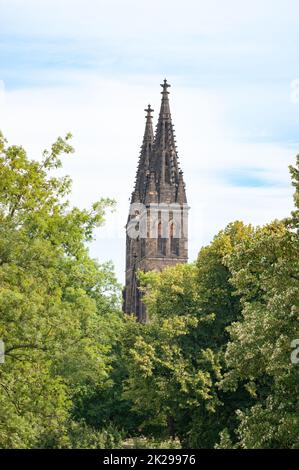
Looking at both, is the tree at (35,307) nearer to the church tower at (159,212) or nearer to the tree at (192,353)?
the tree at (192,353)

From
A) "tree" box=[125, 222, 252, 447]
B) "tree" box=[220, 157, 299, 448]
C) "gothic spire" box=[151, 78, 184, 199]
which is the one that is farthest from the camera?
"gothic spire" box=[151, 78, 184, 199]

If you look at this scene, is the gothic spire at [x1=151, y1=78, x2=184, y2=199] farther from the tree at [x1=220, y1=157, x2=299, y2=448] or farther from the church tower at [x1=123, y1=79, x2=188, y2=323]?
the tree at [x1=220, y1=157, x2=299, y2=448]

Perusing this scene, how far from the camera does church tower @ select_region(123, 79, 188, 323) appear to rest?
126 m

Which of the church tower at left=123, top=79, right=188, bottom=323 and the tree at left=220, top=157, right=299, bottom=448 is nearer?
the tree at left=220, top=157, right=299, bottom=448

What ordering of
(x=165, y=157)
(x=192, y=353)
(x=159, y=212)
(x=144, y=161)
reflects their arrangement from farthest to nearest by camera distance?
(x=144, y=161)
(x=165, y=157)
(x=159, y=212)
(x=192, y=353)

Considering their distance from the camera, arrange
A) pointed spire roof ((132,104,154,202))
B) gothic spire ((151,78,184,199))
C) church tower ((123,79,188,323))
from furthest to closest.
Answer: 1. pointed spire roof ((132,104,154,202))
2. gothic spire ((151,78,184,199))
3. church tower ((123,79,188,323))

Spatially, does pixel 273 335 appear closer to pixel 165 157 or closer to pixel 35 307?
pixel 35 307

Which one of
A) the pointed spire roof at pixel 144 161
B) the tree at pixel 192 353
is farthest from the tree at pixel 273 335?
the pointed spire roof at pixel 144 161

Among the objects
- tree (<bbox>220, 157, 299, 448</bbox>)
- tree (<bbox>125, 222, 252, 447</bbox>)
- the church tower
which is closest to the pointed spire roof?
the church tower

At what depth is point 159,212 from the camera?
420 feet

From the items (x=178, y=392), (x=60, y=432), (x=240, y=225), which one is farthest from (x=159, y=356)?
(x=60, y=432)

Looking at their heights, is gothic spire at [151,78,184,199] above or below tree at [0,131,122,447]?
above

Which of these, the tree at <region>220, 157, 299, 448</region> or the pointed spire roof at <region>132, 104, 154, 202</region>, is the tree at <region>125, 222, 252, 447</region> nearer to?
the tree at <region>220, 157, 299, 448</region>

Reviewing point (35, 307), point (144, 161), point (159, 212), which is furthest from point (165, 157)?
point (35, 307)
